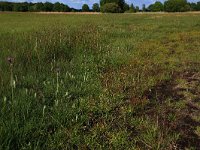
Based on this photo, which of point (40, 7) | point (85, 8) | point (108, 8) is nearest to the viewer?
point (40, 7)

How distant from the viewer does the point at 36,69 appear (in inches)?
393

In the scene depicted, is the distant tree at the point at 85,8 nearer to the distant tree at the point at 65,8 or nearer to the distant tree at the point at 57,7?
the distant tree at the point at 57,7

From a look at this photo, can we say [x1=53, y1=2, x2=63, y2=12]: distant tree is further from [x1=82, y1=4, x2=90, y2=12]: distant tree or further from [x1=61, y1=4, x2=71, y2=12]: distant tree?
[x1=82, y1=4, x2=90, y2=12]: distant tree

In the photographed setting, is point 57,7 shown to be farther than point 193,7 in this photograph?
No

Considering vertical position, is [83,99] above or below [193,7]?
below

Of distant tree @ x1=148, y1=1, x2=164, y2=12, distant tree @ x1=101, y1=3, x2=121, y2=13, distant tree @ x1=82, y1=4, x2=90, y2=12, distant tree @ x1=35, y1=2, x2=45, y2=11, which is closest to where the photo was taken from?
distant tree @ x1=35, y1=2, x2=45, y2=11

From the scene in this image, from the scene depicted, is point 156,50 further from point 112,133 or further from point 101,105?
point 112,133

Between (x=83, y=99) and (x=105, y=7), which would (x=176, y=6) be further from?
(x=83, y=99)

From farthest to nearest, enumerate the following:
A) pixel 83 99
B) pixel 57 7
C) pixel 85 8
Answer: pixel 85 8 → pixel 57 7 → pixel 83 99

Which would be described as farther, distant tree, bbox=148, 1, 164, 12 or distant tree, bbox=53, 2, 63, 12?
distant tree, bbox=148, 1, 164, 12

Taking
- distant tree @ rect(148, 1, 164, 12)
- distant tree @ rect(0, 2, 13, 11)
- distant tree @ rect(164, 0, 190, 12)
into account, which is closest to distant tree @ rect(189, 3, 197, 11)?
distant tree @ rect(164, 0, 190, 12)

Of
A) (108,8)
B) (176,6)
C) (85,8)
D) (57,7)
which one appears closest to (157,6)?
(176,6)

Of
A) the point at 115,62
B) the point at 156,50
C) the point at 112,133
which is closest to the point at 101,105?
the point at 112,133

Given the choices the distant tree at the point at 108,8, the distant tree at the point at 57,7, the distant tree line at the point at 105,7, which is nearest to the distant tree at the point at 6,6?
the distant tree line at the point at 105,7
